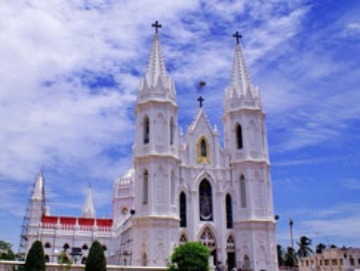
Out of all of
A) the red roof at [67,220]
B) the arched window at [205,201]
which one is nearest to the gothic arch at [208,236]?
the arched window at [205,201]

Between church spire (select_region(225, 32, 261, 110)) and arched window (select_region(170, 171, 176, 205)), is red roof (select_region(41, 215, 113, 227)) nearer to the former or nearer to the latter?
arched window (select_region(170, 171, 176, 205))

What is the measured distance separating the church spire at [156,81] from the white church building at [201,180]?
4.2 inches

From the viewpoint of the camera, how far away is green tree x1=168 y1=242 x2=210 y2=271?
99.6 feet

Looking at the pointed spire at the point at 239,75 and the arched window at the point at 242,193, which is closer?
the arched window at the point at 242,193

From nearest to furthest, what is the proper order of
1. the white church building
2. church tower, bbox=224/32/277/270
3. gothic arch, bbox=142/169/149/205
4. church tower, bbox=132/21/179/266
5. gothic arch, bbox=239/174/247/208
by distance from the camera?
church tower, bbox=132/21/179/266, the white church building, gothic arch, bbox=142/169/149/205, church tower, bbox=224/32/277/270, gothic arch, bbox=239/174/247/208

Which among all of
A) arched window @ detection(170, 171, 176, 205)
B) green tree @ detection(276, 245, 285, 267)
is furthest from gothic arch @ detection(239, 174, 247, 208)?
green tree @ detection(276, 245, 285, 267)

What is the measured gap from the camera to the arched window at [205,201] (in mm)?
45938

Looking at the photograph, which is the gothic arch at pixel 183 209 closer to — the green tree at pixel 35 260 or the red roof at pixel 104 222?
the green tree at pixel 35 260

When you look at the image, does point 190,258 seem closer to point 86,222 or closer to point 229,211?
point 229,211

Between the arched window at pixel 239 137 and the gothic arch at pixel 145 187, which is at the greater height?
the arched window at pixel 239 137

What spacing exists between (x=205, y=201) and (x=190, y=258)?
1640 centimetres

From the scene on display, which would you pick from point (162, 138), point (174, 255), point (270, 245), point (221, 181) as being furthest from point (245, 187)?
point (174, 255)

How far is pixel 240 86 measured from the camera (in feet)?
165

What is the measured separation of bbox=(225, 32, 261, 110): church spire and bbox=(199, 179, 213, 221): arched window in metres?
10.1
